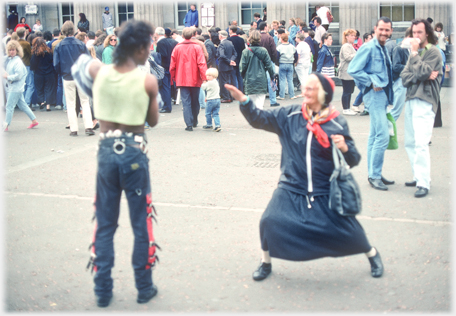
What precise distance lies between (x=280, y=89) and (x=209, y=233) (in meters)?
10.6

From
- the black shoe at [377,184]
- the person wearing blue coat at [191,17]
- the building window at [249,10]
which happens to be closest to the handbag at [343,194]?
the black shoe at [377,184]

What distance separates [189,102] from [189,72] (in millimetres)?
571

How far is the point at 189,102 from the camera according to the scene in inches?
433

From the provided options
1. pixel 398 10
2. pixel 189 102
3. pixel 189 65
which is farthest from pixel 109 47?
pixel 398 10

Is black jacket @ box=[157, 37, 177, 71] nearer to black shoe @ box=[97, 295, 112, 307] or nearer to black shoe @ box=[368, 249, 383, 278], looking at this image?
black shoe @ box=[368, 249, 383, 278]

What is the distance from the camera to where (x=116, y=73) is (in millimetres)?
3818

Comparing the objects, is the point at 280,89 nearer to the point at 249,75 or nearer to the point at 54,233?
the point at 249,75

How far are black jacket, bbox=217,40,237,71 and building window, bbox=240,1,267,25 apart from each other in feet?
33.8

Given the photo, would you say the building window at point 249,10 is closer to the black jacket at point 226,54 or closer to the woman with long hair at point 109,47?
the black jacket at point 226,54

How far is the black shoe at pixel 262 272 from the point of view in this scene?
437 centimetres

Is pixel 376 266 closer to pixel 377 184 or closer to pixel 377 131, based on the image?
pixel 377 184

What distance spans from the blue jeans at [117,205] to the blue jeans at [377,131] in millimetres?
3714

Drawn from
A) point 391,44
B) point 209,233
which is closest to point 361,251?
point 209,233

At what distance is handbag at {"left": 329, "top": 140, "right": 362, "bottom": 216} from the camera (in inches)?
161
